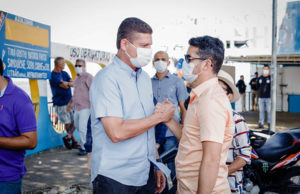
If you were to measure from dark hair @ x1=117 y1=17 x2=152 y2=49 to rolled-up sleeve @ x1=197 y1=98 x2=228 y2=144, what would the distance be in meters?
0.70

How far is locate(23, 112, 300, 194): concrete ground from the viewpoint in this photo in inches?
198

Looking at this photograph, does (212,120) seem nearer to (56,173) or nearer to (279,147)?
(279,147)

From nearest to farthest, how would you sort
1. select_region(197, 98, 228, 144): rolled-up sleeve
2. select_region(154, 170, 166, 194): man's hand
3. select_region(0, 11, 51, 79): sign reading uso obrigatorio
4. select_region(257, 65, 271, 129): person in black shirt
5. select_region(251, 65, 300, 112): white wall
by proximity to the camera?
select_region(197, 98, 228, 144): rolled-up sleeve, select_region(154, 170, 166, 194): man's hand, select_region(0, 11, 51, 79): sign reading uso obrigatorio, select_region(257, 65, 271, 129): person in black shirt, select_region(251, 65, 300, 112): white wall

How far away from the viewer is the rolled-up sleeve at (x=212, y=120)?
1.71m

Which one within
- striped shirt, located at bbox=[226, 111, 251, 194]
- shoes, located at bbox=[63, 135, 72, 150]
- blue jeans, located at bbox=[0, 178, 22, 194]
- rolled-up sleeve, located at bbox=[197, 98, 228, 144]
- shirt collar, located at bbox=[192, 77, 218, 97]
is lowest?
shoes, located at bbox=[63, 135, 72, 150]

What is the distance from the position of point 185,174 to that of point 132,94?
63cm

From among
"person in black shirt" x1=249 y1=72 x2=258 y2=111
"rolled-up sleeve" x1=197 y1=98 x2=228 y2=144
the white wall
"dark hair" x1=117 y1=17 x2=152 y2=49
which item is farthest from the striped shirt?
the white wall

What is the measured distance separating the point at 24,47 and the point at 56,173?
112 inches

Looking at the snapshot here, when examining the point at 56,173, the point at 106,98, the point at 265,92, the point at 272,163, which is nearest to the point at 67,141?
the point at 56,173

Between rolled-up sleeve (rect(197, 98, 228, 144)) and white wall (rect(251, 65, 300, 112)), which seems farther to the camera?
white wall (rect(251, 65, 300, 112))

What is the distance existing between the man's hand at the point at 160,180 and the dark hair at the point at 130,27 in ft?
3.45

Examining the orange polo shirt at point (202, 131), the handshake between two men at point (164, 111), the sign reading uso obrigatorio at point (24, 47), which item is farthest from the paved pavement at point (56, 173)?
the orange polo shirt at point (202, 131)

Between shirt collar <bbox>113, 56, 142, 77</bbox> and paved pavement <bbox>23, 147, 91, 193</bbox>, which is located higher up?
shirt collar <bbox>113, 56, 142, 77</bbox>

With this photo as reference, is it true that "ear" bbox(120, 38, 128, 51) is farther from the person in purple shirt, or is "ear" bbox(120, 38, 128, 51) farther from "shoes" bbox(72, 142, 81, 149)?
"shoes" bbox(72, 142, 81, 149)
